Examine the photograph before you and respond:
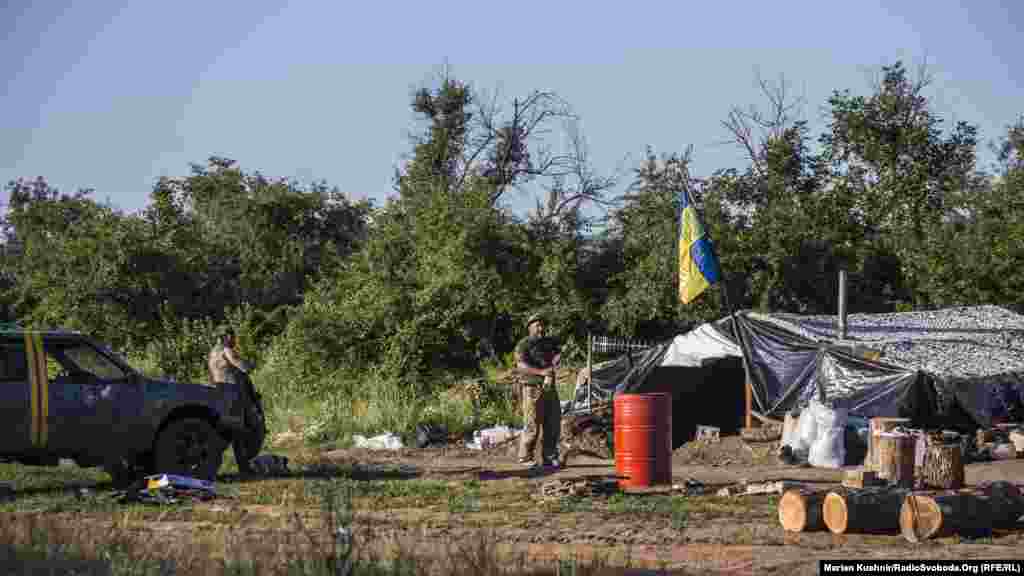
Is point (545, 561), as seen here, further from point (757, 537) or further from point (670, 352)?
point (670, 352)

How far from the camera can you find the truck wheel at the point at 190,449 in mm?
12953

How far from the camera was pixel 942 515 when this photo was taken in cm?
867

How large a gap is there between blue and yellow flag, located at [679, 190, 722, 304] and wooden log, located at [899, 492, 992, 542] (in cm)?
843

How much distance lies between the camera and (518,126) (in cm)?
3625

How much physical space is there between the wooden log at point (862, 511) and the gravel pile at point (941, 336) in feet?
27.3

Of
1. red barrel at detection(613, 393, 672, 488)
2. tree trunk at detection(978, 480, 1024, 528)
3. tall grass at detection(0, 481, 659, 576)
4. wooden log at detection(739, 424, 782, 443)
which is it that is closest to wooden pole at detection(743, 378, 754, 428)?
wooden log at detection(739, 424, 782, 443)

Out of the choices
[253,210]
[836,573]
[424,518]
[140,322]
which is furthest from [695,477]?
[253,210]

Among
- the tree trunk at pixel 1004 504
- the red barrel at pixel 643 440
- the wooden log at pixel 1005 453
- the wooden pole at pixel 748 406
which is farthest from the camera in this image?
the wooden pole at pixel 748 406

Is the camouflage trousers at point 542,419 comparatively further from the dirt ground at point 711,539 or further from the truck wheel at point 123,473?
the truck wheel at point 123,473

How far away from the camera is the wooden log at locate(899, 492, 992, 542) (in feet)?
28.5

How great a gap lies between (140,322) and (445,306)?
27.5 feet

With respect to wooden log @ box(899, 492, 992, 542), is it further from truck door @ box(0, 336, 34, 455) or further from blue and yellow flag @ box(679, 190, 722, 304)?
blue and yellow flag @ box(679, 190, 722, 304)

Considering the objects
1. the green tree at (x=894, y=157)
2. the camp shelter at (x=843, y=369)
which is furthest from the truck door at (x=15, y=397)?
the green tree at (x=894, y=157)

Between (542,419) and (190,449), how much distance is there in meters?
4.24
